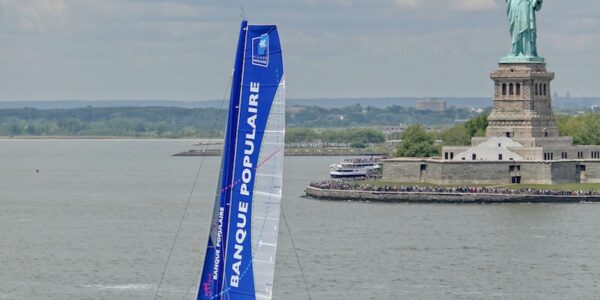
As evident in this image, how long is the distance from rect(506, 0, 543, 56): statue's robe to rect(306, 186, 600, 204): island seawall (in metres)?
13.6

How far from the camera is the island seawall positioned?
97.9 m

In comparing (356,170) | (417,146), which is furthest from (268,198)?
(356,170)

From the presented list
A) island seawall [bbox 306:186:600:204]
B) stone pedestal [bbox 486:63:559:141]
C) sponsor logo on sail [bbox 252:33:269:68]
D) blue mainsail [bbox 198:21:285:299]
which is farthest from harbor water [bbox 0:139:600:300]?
sponsor logo on sail [bbox 252:33:269:68]

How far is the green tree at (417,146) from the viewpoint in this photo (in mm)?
120062

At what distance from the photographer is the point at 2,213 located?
298 ft

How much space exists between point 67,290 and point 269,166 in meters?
21.2

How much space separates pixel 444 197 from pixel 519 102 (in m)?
12.3

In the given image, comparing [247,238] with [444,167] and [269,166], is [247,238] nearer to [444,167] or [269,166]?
[269,166]

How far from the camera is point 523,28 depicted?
108 meters

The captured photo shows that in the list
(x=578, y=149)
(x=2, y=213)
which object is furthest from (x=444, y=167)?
(x=2, y=213)

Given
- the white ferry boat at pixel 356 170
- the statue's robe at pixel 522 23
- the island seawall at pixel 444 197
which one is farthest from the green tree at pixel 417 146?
the island seawall at pixel 444 197

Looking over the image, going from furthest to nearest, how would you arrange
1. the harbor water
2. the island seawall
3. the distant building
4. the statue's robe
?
the statue's robe, the distant building, the island seawall, the harbor water

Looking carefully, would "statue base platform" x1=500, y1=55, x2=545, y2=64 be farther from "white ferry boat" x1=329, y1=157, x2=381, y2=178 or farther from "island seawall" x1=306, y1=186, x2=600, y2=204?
"white ferry boat" x1=329, y1=157, x2=381, y2=178

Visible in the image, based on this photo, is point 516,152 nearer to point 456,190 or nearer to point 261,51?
point 456,190
